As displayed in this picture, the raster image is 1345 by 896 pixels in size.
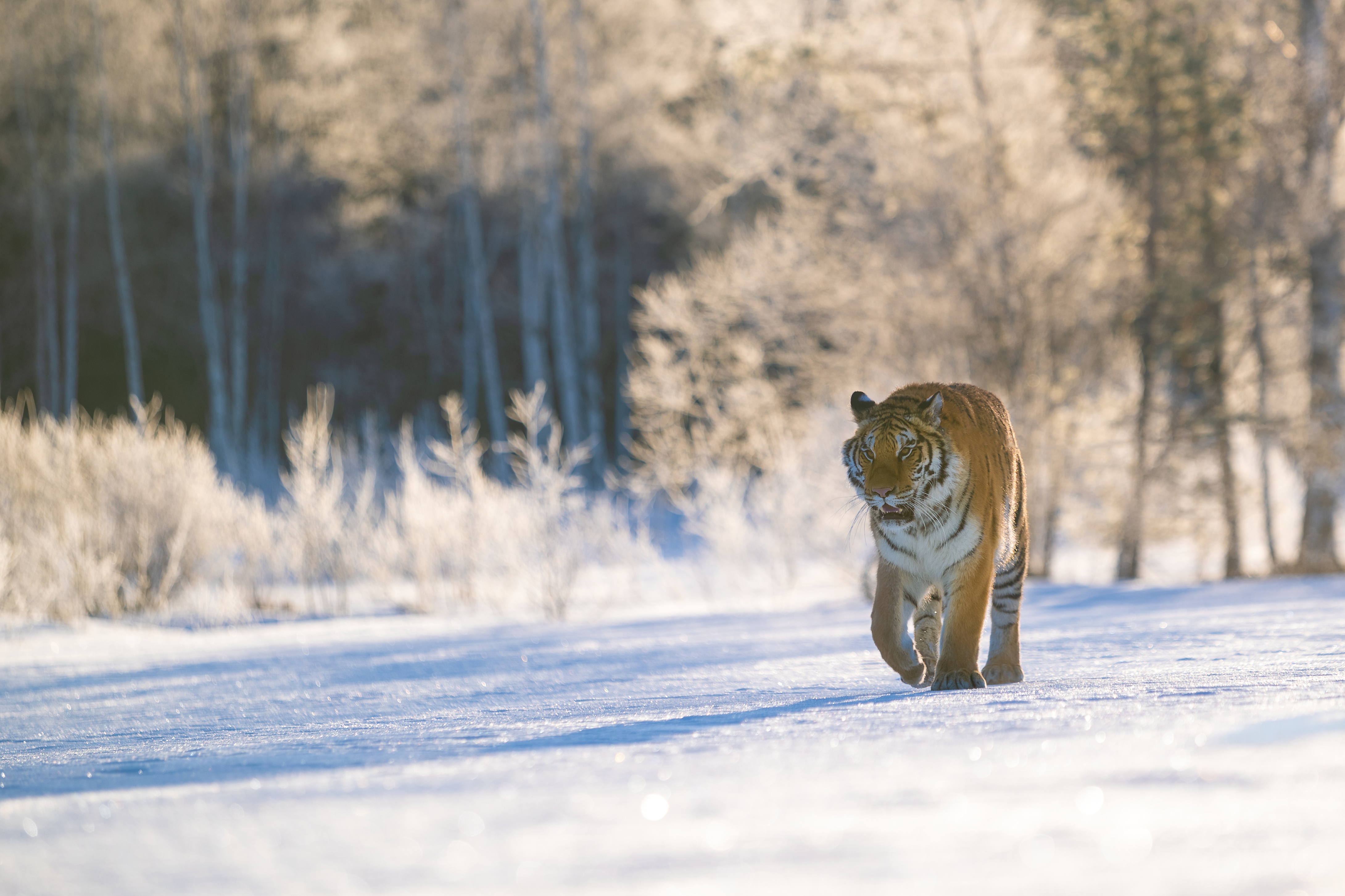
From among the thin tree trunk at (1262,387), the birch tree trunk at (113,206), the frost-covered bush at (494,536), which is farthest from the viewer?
the birch tree trunk at (113,206)

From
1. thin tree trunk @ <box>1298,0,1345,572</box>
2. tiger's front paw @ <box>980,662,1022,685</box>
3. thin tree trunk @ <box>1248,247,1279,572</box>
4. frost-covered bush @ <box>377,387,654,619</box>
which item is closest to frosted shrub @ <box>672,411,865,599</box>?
frost-covered bush @ <box>377,387,654,619</box>

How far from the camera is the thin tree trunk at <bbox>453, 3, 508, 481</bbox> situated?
19.1 m

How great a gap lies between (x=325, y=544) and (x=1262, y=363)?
962 centimetres

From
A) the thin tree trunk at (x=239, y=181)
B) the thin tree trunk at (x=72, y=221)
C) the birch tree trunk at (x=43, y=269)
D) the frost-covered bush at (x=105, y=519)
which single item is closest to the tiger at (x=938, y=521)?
the frost-covered bush at (x=105, y=519)

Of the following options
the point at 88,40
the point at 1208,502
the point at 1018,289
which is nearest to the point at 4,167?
the point at 88,40

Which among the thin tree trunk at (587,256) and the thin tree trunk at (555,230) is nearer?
the thin tree trunk at (555,230)

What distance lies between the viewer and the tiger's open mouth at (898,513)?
133 inches

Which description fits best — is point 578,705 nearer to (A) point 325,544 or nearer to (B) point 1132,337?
(A) point 325,544

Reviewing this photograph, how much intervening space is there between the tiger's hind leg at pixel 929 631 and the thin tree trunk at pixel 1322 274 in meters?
7.87

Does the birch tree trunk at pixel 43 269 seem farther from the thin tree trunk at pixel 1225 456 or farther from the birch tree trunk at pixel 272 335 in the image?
the thin tree trunk at pixel 1225 456

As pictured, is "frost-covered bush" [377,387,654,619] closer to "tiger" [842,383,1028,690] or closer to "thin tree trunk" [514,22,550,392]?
"tiger" [842,383,1028,690]

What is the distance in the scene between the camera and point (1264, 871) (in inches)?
62.6

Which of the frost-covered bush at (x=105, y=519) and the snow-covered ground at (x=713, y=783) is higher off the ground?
the frost-covered bush at (x=105, y=519)

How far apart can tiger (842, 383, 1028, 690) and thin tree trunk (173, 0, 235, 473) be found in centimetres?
1713
